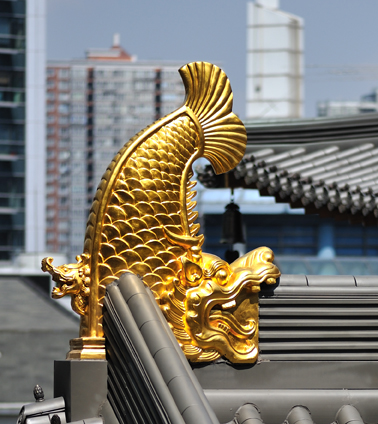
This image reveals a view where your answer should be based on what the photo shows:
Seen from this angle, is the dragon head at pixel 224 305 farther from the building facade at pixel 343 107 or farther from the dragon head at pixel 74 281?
the building facade at pixel 343 107

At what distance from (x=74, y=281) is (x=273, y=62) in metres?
27.2

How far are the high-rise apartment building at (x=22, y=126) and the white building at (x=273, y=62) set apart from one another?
7453mm

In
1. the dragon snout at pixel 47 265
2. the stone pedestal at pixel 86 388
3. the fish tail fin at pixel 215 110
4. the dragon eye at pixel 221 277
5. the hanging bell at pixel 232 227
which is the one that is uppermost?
the fish tail fin at pixel 215 110

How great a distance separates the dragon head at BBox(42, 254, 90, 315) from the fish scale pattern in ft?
0.22

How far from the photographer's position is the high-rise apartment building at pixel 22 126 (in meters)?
29.2

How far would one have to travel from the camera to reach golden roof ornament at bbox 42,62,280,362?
3549 mm

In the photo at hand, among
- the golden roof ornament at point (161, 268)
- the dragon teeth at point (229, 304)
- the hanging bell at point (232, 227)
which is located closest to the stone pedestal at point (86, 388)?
the golden roof ornament at point (161, 268)

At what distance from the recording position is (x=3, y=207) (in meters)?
29.8

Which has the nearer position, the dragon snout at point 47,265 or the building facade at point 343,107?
the dragon snout at point 47,265

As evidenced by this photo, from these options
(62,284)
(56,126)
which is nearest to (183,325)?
(62,284)

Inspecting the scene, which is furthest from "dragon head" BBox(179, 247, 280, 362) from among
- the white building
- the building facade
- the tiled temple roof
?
the building facade

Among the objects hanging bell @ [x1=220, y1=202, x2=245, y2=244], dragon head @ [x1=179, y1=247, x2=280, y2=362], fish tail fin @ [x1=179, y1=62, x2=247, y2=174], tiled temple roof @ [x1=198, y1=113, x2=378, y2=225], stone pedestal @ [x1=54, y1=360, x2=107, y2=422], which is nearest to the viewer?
stone pedestal @ [x1=54, y1=360, x2=107, y2=422]

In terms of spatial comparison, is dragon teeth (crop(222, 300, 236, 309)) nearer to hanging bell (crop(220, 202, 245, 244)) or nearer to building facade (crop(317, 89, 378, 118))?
hanging bell (crop(220, 202, 245, 244))

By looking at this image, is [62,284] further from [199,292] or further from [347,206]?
[347,206]
